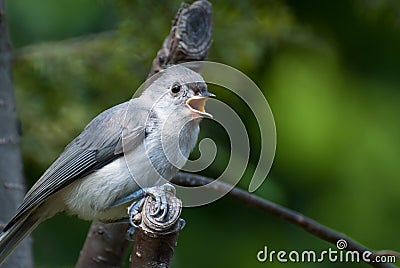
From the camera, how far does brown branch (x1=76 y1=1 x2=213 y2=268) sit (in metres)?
3.32

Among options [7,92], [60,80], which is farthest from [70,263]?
[7,92]

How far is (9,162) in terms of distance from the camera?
3189 mm

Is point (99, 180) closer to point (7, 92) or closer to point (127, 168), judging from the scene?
point (127, 168)

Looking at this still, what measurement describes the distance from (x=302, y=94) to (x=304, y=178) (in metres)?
0.45

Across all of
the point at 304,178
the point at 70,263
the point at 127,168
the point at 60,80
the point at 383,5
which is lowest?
the point at 70,263

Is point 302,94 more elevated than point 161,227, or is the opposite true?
point 302,94

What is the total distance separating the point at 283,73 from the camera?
4336 millimetres

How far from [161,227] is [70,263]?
5.81ft

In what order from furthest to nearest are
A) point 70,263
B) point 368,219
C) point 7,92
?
1. point 368,219
2. point 70,263
3. point 7,92

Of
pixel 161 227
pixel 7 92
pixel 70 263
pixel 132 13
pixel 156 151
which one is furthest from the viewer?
pixel 70 263

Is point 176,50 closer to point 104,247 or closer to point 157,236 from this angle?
point 104,247

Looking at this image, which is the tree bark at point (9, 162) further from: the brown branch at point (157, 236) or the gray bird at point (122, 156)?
the brown branch at point (157, 236)

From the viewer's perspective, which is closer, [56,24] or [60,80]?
[60,80]

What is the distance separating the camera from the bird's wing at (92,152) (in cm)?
301
